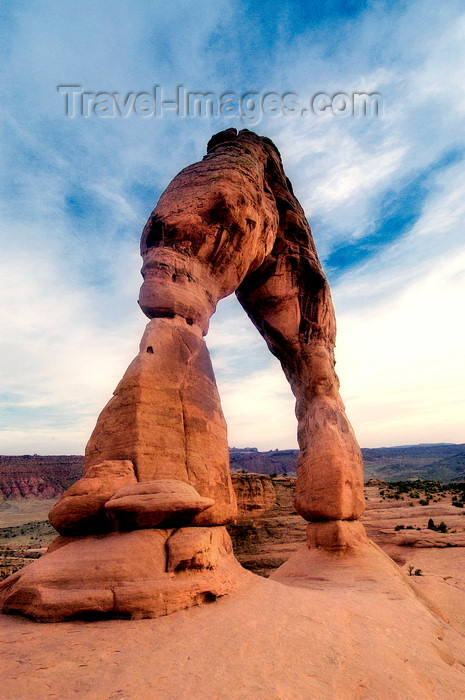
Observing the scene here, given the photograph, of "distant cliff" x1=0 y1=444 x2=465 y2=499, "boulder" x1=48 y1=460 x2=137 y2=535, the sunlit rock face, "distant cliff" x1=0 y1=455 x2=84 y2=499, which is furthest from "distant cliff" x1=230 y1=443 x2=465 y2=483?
"boulder" x1=48 y1=460 x2=137 y2=535

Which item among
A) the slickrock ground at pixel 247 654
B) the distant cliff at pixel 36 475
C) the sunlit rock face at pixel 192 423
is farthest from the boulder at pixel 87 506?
the distant cliff at pixel 36 475

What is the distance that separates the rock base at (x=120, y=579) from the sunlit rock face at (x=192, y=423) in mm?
14

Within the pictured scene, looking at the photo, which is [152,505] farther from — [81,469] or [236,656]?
[81,469]

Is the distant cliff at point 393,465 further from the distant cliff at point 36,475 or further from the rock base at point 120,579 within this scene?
the rock base at point 120,579

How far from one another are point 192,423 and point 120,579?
94.4 inches

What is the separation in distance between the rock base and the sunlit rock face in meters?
0.01

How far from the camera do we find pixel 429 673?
3.25m

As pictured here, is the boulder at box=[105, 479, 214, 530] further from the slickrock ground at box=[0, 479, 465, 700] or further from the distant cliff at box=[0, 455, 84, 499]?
the distant cliff at box=[0, 455, 84, 499]

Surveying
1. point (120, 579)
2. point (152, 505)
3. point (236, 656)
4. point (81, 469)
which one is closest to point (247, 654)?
point (236, 656)

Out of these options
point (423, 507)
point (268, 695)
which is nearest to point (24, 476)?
point (423, 507)

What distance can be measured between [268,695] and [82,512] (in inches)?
114

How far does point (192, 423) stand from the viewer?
5781 mm

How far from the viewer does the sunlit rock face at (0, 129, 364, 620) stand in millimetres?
3846

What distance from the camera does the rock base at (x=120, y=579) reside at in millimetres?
3535
